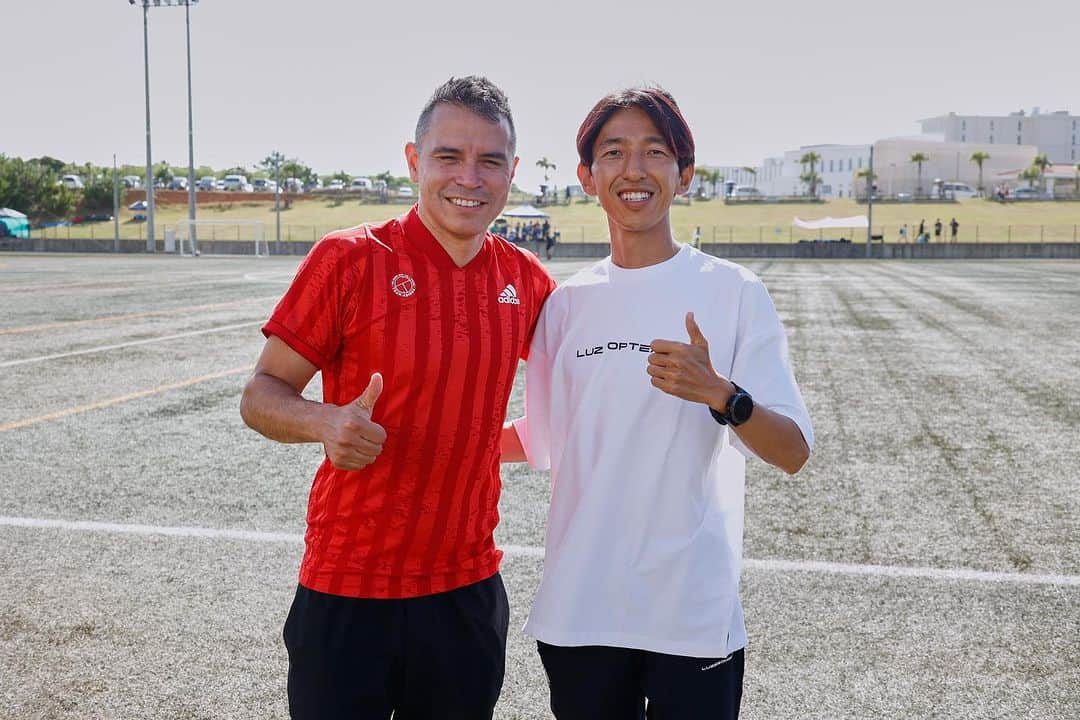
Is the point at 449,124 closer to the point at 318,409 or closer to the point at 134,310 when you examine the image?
the point at 318,409

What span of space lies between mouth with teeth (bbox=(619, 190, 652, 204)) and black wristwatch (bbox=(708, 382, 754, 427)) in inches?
23.3

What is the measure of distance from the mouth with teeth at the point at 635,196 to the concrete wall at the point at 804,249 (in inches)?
2302

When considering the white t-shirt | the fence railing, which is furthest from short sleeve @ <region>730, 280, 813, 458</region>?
the fence railing

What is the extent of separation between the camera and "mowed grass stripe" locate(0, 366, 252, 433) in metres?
8.97

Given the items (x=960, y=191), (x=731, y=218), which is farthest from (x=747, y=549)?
(x=960, y=191)

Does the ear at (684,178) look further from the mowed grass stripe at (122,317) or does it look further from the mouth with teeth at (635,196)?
the mowed grass stripe at (122,317)

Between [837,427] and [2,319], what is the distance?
14565 mm

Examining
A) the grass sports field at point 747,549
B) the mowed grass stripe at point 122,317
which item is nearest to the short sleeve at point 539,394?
the grass sports field at point 747,549

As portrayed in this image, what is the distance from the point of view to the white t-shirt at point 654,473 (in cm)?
248

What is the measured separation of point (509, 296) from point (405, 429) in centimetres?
46

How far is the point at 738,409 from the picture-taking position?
2.36 metres

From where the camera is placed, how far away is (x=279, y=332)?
2521mm

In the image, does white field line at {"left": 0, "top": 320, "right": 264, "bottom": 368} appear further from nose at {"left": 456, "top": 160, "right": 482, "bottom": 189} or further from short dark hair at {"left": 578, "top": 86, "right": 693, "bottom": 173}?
short dark hair at {"left": 578, "top": 86, "right": 693, "bottom": 173}

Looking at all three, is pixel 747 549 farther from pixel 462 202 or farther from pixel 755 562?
pixel 462 202
